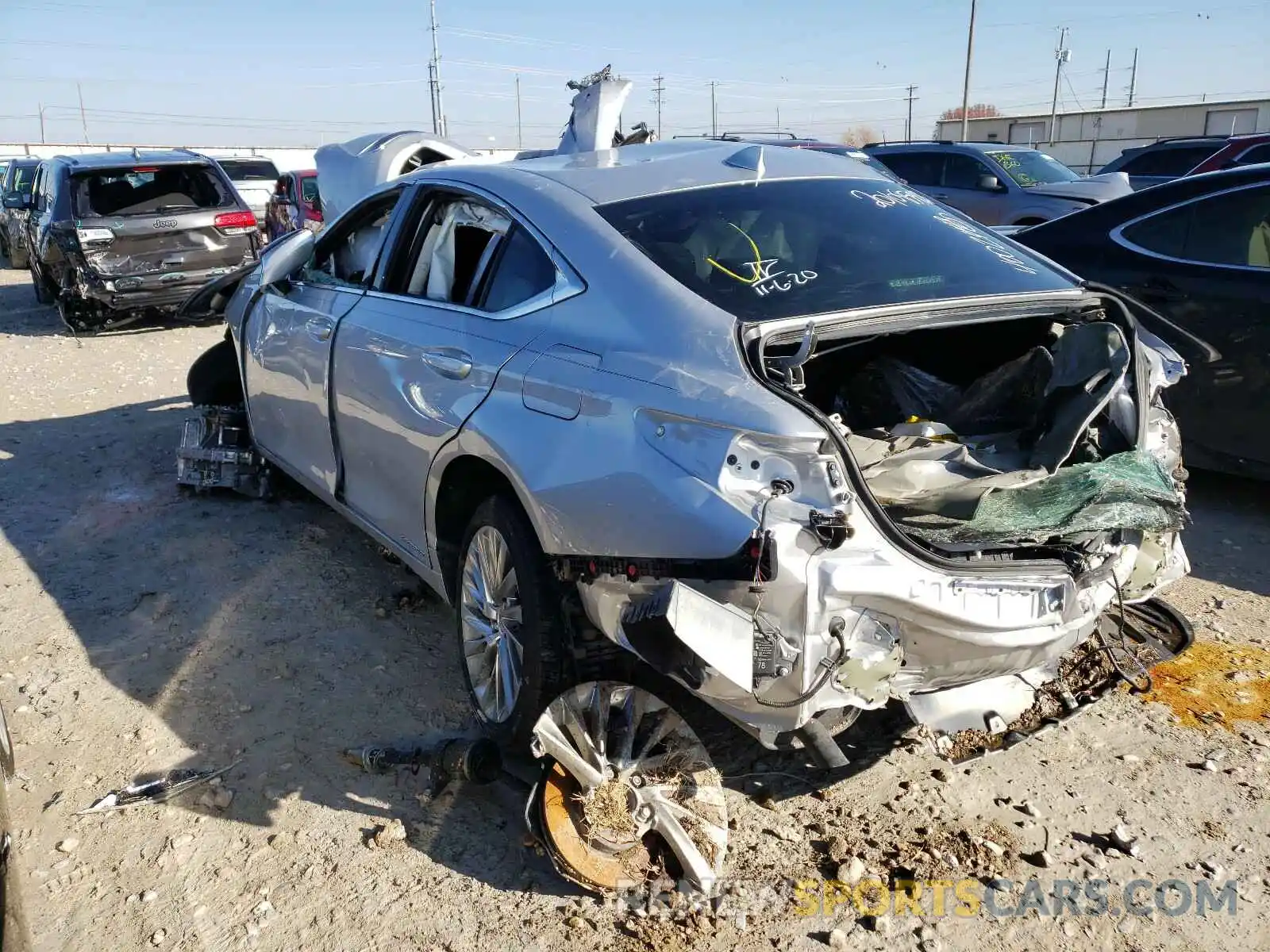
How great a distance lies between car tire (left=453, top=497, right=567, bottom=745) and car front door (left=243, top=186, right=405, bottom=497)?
1.27 meters

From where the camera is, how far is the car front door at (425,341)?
3201mm

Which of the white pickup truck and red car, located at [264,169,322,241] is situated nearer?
red car, located at [264,169,322,241]

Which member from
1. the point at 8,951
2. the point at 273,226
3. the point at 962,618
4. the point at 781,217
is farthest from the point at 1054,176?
the point at 8,951

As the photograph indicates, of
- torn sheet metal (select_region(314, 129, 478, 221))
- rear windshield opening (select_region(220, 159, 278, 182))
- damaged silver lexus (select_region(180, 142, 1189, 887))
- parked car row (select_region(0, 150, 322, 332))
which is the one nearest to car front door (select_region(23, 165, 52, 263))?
parked car row (select_region(0, 150, 322, 332))

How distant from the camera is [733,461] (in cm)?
239

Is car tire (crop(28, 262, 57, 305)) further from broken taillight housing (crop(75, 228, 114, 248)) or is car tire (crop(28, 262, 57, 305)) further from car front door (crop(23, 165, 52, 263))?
broken taillight housing (crop(75, 228, 114, 248))

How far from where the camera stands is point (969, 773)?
10.5ft

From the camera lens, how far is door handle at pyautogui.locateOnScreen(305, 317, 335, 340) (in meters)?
4.19

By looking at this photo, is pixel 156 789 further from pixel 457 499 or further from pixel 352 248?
pixel 352 248

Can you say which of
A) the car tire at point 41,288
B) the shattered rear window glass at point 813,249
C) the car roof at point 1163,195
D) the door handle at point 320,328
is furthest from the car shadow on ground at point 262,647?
the car tire at point 41,288

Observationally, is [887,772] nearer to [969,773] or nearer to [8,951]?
[969,773]

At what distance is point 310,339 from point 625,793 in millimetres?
2525

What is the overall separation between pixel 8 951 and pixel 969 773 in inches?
98.2

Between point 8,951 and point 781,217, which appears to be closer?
point 8,951
